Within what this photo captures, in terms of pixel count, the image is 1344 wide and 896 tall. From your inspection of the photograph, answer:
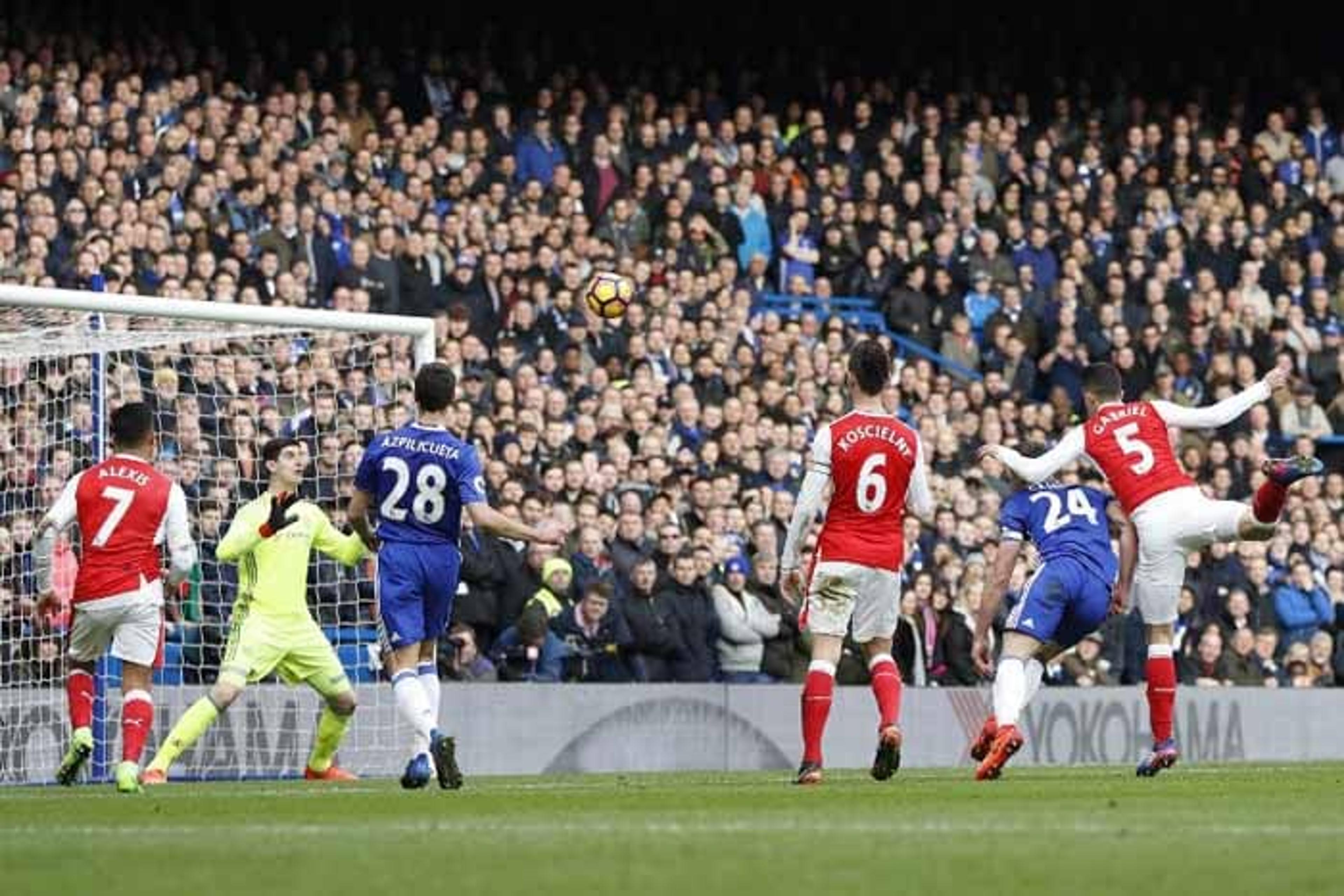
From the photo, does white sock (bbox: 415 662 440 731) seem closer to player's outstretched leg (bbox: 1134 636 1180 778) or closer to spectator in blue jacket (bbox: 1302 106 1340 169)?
player's outstretched leg (bbox: 1134 636 1180 778)

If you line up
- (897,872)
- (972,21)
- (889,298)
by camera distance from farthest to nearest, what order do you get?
(972,21), (889,298), (897,872)

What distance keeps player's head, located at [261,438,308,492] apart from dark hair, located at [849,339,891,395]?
363 cm

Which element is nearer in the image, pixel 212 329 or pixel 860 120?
pixel 212 329

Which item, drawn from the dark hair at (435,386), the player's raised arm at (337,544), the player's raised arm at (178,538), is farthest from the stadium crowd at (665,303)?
the dark hair at (435,386)

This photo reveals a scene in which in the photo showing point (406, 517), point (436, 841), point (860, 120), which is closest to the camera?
point (436, 841)

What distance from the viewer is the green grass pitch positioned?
725cm

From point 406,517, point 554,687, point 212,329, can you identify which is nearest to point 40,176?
Result: point 212,329

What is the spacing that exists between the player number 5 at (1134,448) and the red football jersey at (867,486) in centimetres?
136

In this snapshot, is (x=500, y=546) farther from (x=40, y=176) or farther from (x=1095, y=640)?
(x=1095, y=640)

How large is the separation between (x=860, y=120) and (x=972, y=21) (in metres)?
3.59

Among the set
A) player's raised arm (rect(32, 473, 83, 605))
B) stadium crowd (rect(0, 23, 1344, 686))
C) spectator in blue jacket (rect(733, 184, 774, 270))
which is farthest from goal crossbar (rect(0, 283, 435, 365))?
spectator in blue jacket (rect(733, 184, 774, 270))

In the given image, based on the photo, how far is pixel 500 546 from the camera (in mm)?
19781

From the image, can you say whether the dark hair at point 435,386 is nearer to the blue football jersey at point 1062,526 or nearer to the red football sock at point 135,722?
the red football sock at point 135,722

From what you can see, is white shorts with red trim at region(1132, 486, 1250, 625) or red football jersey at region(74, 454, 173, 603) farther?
white shorts with red trim at region(1132, 486, 1250, 625)
